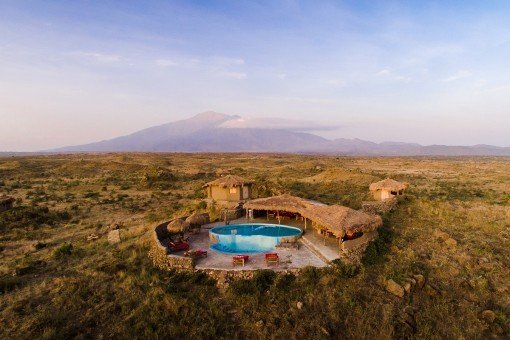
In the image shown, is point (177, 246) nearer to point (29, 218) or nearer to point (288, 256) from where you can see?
point (288, 256)

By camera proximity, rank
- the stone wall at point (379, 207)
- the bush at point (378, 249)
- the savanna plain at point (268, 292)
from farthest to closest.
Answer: the stone wall at point (379, 207) < the bush at point (378, 249) < the savanna plain at point (268, 292)

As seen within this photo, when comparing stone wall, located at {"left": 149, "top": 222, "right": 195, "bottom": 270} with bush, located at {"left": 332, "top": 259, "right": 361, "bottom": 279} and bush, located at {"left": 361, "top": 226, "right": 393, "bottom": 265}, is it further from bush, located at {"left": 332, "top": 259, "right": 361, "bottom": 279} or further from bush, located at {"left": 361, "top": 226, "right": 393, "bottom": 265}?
bush, located at {"left": 361, "top": 226, "right": 393, "bottom": 265}

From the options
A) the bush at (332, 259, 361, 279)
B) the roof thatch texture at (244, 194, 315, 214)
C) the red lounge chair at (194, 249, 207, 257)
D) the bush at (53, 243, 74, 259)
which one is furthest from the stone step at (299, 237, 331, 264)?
the bush at (53, 243, 74, 259)

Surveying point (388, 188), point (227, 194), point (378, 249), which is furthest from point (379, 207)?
point (227, 194)

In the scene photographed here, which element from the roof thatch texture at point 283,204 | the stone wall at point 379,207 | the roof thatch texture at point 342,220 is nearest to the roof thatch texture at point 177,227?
the roof thatch texture at point 283,204

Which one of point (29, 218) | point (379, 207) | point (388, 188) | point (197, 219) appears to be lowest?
point (29, 218)

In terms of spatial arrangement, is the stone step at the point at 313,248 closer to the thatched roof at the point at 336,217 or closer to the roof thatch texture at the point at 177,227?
the thatched roof at the point at 336,217
